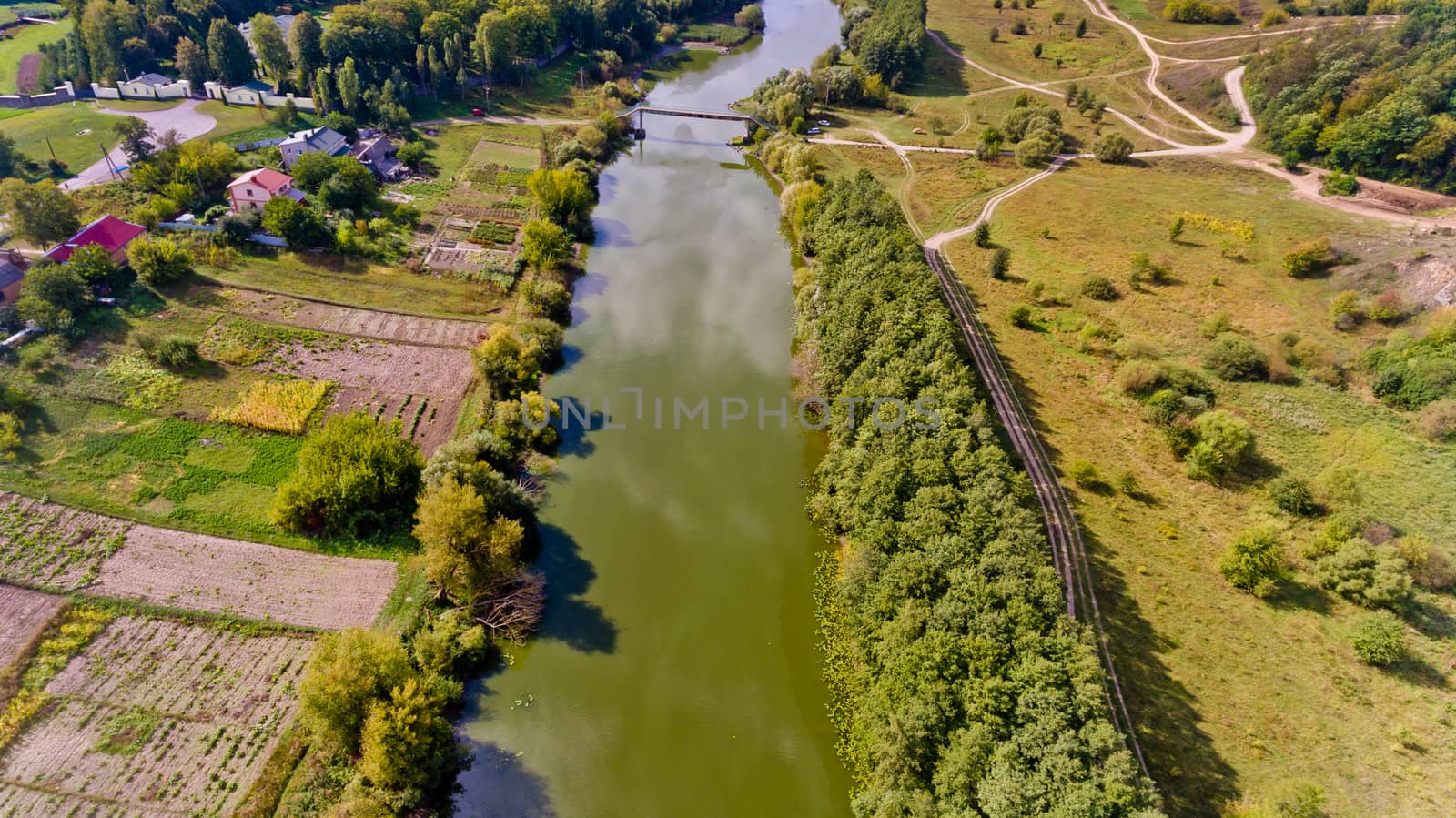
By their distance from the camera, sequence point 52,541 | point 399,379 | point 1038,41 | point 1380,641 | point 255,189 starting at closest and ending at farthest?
point 1380,641 → point 52,541 → point 399,379 → point 255,189 → point 1038,41

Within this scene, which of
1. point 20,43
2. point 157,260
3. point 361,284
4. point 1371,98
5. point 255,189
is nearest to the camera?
point 157,260

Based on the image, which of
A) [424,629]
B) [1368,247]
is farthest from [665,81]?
[424,629]

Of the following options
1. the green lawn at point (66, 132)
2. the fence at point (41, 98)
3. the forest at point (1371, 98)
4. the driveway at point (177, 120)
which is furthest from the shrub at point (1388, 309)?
the fence at point (41, 98)

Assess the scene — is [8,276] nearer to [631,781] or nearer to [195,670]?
[195,670]

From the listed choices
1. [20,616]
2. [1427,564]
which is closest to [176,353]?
[20,616]

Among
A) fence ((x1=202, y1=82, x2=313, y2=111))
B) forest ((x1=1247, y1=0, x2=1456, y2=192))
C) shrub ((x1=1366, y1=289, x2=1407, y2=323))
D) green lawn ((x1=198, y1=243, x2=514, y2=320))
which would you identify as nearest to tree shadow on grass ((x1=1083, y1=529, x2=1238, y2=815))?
shrub ((x1=1366, y1=289, x2=1407, y2=323))

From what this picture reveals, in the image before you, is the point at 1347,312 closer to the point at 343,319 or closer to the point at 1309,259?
the point at 1309,259

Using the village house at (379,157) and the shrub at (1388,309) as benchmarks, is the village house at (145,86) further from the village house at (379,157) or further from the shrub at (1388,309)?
the shrub at (1388,309)

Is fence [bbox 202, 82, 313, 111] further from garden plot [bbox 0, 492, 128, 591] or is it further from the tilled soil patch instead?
garden plot [bbox 0, 492, 128, 591]
